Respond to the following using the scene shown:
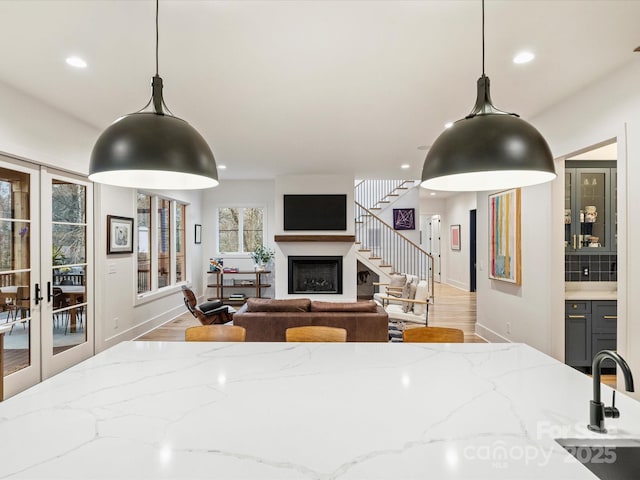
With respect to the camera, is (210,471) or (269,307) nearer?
(210,471)

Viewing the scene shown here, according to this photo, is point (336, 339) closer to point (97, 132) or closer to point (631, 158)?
point (631, 158)

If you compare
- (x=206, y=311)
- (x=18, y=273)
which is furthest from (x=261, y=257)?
(x=18, y=273)

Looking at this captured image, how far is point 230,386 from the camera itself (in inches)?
54.6

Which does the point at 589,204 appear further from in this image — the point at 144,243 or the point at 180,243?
the point at 180,243

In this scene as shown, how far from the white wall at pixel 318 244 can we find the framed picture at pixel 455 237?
14.2 feet

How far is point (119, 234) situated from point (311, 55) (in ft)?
11.4

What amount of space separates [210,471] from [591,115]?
3.66 meters

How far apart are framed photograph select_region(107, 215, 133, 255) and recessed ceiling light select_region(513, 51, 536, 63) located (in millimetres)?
4473

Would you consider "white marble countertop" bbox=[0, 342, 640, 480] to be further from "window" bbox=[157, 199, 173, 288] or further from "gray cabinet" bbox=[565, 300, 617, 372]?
"window" bbox=[157, 199, 173, 288]

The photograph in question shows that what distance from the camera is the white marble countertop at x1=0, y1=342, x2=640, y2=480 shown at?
0.90 meters

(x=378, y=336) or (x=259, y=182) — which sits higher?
(x=259, y=182)

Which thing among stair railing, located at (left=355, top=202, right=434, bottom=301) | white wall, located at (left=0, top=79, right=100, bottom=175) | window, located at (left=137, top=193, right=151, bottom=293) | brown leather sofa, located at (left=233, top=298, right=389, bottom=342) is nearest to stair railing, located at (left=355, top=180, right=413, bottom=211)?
stair railing, located at (left=355, top=202, right=434, bottom=301)

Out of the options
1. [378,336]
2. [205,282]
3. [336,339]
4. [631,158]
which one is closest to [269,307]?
[378,336]

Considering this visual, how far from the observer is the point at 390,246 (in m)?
8.53
